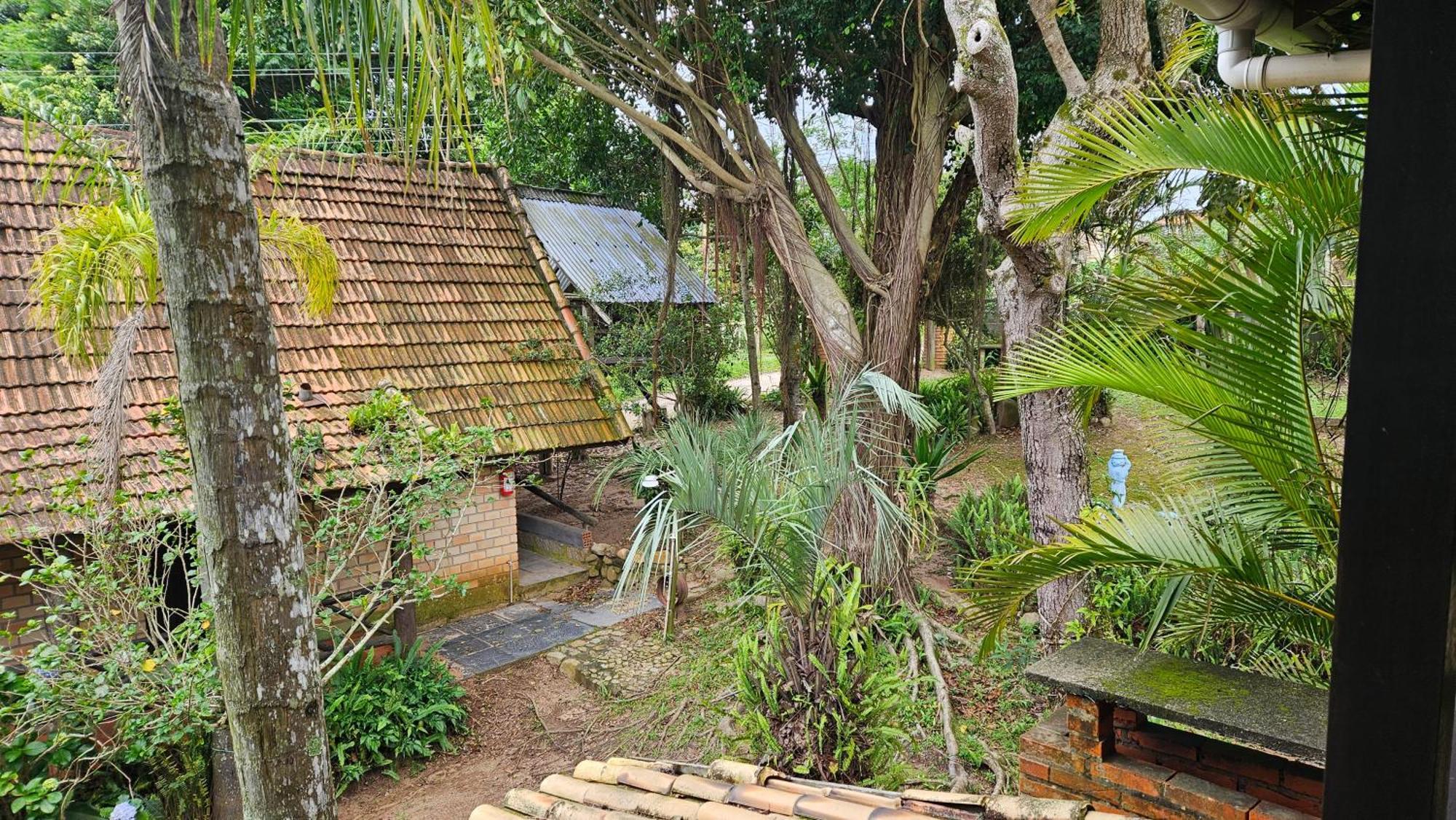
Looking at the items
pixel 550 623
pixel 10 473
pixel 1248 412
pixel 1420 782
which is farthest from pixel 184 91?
pixel 550 623

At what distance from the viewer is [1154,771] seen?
2.84 metres

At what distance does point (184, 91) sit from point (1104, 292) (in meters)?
3.28

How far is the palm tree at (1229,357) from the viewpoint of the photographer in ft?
8.46

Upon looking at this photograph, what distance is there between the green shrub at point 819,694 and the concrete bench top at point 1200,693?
3.96 ft

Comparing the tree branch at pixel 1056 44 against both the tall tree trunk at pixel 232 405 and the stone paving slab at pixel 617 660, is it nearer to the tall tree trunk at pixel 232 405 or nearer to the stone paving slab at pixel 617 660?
the tall tree trunk at pixel 232 405

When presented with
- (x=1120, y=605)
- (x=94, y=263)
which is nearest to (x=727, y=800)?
(x=94, y=263)

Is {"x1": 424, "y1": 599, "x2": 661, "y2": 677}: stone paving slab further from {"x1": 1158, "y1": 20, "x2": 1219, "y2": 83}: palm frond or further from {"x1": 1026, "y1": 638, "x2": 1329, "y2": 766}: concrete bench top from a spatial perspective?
{"x1": 1158, "y1": 20, "x2": 1219, "y2": 83}: palm frond

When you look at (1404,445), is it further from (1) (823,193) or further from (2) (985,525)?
(2) (985,525)

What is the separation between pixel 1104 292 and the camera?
362 cm

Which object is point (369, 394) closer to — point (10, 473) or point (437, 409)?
point (437, 409)

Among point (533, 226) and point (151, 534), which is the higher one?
point (533, 226)

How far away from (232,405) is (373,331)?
19.9 feet

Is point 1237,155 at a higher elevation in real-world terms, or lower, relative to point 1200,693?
higher

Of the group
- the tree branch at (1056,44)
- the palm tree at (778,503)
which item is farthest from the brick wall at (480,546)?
the tree branch at (1056,44)
